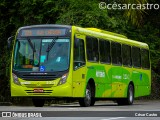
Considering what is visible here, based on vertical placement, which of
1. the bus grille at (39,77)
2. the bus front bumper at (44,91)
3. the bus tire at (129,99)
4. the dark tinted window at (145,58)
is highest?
the dark tinted window at (145,58)

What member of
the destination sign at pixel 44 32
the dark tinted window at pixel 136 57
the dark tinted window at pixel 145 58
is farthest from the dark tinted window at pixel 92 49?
the dark tinted window at pixel 145 58

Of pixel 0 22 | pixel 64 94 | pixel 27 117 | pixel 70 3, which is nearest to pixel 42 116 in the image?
pixel 27 117

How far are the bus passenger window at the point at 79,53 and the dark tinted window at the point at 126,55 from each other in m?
5.10

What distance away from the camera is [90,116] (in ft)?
65.5

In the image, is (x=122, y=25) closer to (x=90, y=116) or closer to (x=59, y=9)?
(x=59, y=9)

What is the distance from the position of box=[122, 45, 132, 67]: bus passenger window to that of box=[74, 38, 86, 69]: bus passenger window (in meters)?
5.10

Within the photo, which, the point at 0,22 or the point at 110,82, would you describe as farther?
the point at 0,22

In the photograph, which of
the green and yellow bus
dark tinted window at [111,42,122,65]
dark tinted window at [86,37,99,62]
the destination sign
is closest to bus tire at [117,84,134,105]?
dark tinted window at [111,42,122,65]

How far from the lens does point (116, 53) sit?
29.1m

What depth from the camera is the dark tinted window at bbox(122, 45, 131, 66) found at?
30.3 meters

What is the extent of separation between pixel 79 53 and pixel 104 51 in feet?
9.14

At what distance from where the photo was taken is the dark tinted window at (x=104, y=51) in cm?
2740

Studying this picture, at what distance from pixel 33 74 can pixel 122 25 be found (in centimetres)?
1303

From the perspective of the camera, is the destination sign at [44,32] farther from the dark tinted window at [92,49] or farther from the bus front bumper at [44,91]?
the bus front bumper at [44,91]
